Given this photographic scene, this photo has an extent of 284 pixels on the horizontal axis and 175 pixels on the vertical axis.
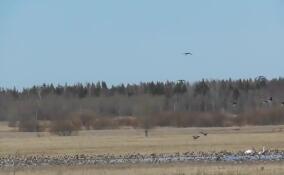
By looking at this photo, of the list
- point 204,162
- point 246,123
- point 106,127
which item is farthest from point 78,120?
point 204,162

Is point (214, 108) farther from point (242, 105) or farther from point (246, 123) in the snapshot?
point (246, 123)

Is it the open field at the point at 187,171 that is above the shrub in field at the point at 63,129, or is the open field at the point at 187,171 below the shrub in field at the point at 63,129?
below

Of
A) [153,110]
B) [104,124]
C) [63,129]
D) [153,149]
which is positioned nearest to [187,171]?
[153,149]

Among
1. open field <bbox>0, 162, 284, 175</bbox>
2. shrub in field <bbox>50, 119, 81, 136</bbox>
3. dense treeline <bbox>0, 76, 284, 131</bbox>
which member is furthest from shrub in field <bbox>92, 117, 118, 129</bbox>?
open field <bbox>0, 162, 284, 175</bbox>

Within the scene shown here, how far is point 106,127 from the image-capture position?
132 metres

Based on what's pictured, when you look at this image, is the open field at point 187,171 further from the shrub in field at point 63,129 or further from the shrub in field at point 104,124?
the shrub in field at point 104,124

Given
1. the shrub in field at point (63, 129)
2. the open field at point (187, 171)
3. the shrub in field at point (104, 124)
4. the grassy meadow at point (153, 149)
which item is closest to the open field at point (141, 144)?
the grassy meadow at point (153, 149)

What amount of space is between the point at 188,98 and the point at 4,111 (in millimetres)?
44448

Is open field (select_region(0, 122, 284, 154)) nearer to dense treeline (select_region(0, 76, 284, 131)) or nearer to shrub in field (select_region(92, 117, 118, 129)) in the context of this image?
dense treeline (select_region(0, 76, 284, 131))

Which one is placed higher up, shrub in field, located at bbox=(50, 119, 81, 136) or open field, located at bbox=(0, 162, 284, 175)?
shrub in field, located at bbox=(50, 119, 81, 136)

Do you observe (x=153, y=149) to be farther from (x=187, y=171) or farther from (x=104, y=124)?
(x=104, y=124)

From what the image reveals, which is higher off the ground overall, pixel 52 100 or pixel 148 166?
pixel 52 100

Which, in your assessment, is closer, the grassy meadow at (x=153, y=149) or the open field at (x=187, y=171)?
the open field at (x=187, y=171)

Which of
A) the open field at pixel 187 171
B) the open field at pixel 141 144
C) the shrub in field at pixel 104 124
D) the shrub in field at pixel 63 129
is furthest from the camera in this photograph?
the shrub in field at pixel 104 124
